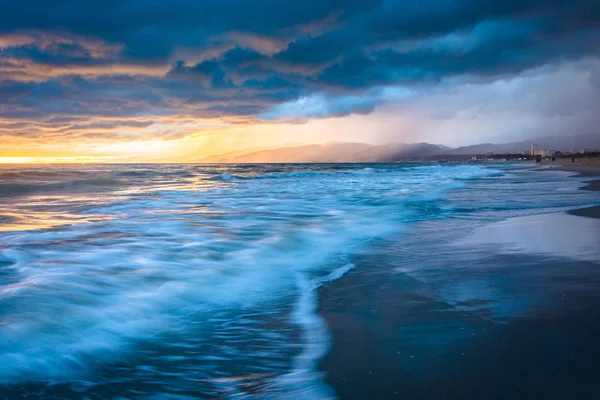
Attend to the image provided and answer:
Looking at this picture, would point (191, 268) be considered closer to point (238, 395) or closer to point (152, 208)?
point (238, 395)

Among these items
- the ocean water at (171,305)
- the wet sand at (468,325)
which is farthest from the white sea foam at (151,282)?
the wet sand at (468,325)

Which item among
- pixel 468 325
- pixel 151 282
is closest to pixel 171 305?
pixel 151 282

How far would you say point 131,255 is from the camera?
6426 millimetres

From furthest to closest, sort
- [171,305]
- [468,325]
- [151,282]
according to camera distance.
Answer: [151,282], [171,305], [468,325]

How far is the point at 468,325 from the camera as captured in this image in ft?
11.5

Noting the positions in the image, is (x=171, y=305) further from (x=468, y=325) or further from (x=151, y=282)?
A: (x=468, y=325)

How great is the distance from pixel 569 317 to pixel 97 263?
5.52 metres

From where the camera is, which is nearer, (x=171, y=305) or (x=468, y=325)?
(x=468, y=325)

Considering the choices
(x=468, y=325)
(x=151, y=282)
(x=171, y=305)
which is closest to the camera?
(x=468, y=325)

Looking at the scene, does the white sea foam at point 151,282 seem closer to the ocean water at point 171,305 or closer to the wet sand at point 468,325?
the ocean water at point 171,305

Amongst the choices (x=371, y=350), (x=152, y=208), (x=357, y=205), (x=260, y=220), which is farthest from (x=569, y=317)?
(x=152, y=208)

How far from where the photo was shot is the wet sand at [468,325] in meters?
2.58

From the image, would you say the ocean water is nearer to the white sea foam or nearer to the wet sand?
the white sea foam

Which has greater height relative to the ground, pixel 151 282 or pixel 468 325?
pixel 151 282
